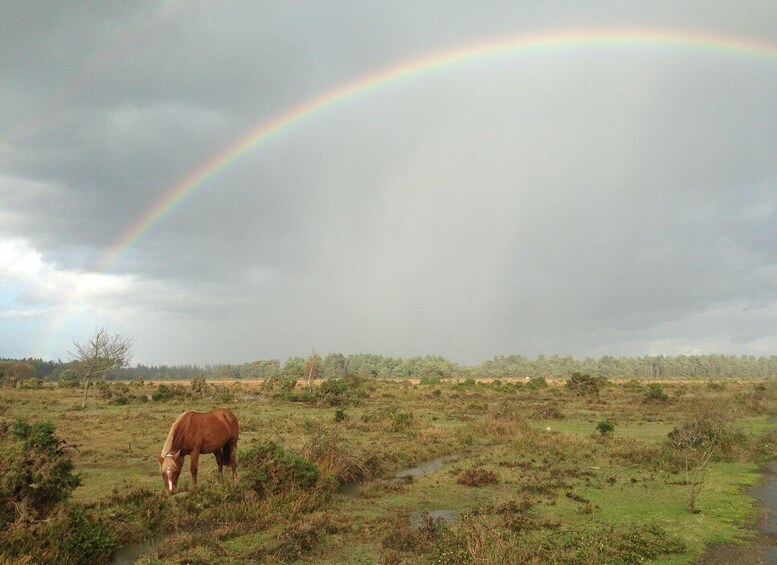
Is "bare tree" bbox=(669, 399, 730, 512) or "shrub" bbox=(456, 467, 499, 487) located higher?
"bare tree" bbox=(669, 399, 730, 512)

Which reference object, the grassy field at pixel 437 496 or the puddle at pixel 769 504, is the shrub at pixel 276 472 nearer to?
the grassy field at pixel 437 496

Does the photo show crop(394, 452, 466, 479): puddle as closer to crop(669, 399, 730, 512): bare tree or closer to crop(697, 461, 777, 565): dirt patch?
crop(669, 399, 730, 512): bare tree

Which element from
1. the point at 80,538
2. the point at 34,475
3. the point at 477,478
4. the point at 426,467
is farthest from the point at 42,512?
the point at 426,467

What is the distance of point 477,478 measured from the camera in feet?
61.6

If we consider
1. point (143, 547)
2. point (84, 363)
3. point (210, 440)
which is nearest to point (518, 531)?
point (143, 547)

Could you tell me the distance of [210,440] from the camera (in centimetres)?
1653

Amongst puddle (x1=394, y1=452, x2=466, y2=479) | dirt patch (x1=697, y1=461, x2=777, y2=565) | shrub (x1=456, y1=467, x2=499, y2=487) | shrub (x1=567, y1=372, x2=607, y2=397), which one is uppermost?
dirt patch (x1=697, y1=461, x2=777, y2=565)

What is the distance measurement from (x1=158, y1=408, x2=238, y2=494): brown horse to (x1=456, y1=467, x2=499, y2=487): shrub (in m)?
8.87

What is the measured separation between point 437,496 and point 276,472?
5880 mm

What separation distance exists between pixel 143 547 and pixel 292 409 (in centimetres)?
3435

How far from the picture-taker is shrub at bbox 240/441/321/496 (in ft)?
49.0

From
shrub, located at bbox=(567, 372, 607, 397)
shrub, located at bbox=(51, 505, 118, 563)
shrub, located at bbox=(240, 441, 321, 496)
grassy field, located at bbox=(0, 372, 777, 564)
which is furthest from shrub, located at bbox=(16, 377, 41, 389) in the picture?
shrub, located at bbox=(567, 372, 607, 397)

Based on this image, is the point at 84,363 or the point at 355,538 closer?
the point at 355,538

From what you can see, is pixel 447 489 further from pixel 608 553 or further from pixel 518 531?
pixel 608 553
